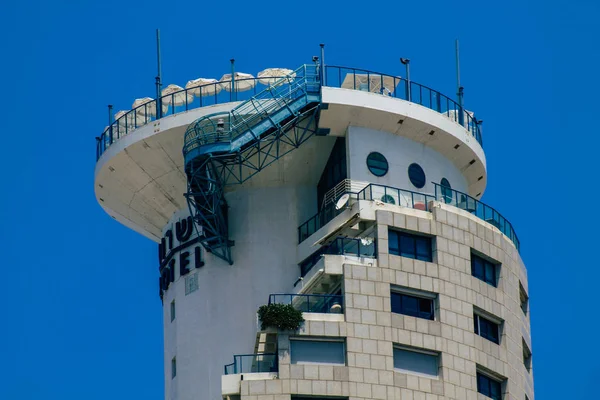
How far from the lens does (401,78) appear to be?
144 m

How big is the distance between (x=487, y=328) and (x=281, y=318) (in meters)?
13.2

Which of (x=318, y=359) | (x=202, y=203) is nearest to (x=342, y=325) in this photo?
(x=318, y=359)

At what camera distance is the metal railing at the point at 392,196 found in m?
139

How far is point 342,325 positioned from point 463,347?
731cm

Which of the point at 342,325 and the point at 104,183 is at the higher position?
the point at 104,183

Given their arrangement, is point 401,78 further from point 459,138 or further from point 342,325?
point 342,325

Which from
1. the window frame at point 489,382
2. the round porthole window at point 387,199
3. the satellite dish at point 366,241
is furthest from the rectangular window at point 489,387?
the round porthole window at point 387,199

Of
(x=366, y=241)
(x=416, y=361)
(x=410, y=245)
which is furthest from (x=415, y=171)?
(x=416, y=361)

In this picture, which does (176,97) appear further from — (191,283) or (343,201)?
(343,201)

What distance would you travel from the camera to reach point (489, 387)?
5458 inches

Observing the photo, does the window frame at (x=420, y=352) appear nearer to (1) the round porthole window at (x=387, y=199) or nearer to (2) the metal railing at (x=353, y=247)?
(2) the metal railing at (x=353, y=247)

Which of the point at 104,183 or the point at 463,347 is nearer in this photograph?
the point at 463,347

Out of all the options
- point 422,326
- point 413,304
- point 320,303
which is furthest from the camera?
point 413,304

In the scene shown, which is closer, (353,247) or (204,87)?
(353,247)
